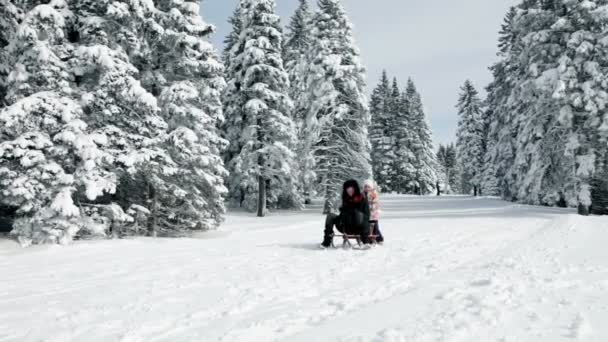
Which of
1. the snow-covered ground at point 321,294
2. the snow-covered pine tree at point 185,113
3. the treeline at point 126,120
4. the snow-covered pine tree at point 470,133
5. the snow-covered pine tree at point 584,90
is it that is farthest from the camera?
the snow-covered pine tree at point 470,133

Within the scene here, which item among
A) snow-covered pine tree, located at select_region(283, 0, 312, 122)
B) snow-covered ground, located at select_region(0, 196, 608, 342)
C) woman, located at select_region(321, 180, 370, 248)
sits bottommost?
snow-covered ground, located at select_region(0, 196, 608, 342)

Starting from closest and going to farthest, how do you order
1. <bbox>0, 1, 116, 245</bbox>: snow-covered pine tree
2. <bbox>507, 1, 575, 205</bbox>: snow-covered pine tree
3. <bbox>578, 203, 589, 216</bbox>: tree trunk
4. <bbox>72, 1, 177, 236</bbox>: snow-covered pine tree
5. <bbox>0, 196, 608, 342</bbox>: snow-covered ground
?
<bbox>0, 196, 608, 342</bbox>: snow-covered ground < <bbox>0, 1, 116, 245</bbox>: snow-covered pine tree < <bbox>72, 1, 177, 236</bbox>: snow-covered pine tree < <bbox>578, 203, 589, 216</bbox>: tree trunk < <bbox>507, 1, 575, 205</bbox>: snow-covered pine tree

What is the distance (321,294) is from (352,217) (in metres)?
4.92

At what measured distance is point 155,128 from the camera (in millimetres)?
15508

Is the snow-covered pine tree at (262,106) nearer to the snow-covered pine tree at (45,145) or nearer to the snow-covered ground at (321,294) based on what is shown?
the snow-covered pine tree at (45,145)

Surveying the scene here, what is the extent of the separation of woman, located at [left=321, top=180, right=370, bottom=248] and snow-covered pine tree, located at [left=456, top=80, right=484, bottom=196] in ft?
162

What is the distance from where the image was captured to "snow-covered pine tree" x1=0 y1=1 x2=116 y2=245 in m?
12.3

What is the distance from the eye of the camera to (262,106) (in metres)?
26.9

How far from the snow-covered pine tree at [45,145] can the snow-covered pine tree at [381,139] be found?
50.9m

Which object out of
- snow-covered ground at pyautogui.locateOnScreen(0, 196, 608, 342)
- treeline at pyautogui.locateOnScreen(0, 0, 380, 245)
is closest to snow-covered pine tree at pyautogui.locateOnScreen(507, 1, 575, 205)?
treeline at pyautogui.locateOnScreen(0, 0, 380, 245)

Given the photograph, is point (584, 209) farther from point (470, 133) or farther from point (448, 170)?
point (448, 170)

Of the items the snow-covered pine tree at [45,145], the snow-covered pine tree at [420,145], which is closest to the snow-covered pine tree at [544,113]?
the snow-covered pine tree at [45,145]

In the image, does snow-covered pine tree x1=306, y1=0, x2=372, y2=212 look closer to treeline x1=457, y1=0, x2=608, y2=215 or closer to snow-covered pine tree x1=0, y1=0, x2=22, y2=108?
treeline x1=457, y1=0, x2=608, y2=215

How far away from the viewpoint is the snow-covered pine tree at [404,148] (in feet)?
201
